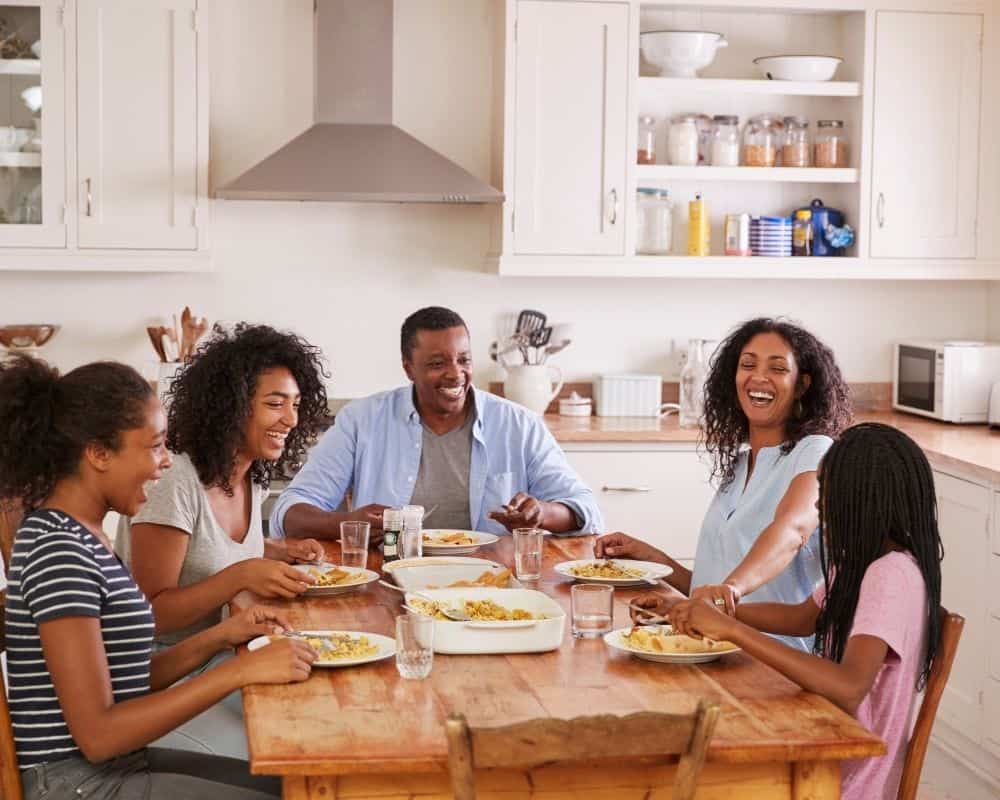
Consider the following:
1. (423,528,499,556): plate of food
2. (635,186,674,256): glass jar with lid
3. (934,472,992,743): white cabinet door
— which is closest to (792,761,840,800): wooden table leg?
(423,528,499,556): plate of food

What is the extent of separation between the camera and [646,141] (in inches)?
194

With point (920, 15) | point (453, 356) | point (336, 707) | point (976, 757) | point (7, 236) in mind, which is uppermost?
point (920, 15)

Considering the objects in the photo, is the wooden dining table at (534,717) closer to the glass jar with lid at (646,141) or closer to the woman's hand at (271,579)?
the woman's hand at (271,579)

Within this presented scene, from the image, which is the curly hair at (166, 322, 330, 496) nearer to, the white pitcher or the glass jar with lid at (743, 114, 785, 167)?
the white pitcher

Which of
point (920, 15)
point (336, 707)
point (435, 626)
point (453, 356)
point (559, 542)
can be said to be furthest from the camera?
point (920, 15)

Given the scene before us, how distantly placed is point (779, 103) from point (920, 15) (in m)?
0.56

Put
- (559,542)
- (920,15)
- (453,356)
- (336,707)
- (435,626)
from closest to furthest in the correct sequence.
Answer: (336,707) → (435,626) → (559,542) → (453,356) → (920,15)

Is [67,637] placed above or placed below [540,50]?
below

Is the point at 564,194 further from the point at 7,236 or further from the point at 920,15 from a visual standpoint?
the point at 7,236

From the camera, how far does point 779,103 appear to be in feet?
16.9

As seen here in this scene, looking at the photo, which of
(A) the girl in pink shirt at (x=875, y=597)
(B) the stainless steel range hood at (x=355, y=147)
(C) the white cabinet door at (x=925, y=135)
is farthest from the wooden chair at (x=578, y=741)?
(C) the white cabinet door at (x=925, y=135)

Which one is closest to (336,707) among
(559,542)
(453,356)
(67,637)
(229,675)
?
(229,675)

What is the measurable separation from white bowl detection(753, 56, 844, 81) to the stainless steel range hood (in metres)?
1.10

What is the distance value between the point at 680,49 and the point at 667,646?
3.09 meters
